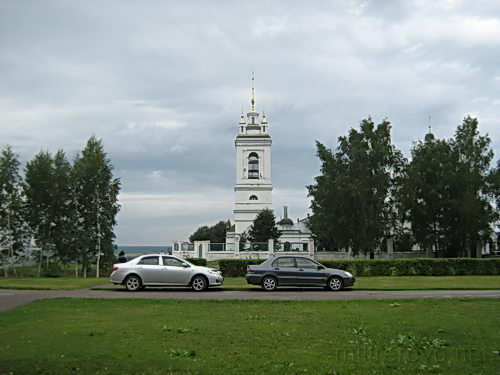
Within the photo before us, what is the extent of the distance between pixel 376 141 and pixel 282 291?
1085 inches

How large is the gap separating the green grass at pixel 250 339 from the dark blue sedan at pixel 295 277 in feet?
17.8

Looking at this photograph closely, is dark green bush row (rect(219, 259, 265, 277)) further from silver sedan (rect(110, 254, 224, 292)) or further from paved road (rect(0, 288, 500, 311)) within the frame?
silver sedan (rect(110, 254, 224, 292))

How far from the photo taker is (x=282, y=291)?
63.4 feet

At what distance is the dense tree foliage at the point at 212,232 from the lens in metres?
92.8

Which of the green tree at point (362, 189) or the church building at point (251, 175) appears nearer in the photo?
the green tree at point (362, 189)

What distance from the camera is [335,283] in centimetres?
1941

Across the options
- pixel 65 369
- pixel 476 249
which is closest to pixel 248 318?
pixel 65 369

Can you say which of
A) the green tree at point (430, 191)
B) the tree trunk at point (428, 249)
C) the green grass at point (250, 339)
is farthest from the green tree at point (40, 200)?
the tree trunk at point (428, 249)

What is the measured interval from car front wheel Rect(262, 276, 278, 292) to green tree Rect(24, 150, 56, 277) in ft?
78.2

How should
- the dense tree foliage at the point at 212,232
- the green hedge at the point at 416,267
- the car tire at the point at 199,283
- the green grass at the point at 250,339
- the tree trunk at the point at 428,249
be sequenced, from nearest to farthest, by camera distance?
the green grass at the point at 250,339 < the car tire at the point at 199,283 < the green hedge at the point at 416,267 < the tree trunk at the point at 428,249 < the dense tree foliage at the point at 212,232

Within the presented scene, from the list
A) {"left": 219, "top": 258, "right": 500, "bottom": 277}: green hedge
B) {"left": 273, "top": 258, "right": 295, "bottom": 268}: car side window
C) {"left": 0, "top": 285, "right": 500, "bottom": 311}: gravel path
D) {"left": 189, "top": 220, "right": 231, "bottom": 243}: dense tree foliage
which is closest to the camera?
{"left": 0, "top": 285, "right": 500, "bottom": 311}: gravel path

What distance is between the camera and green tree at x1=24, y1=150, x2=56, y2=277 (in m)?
37.7

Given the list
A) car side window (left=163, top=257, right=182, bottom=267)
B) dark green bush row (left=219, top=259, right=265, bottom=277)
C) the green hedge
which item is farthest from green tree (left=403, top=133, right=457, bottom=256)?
car side window (left=163, top=257, right=182, bottom=267)

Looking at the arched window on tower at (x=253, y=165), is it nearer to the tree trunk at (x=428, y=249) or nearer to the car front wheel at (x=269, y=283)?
the tree trunk at (x=428, y=249)
